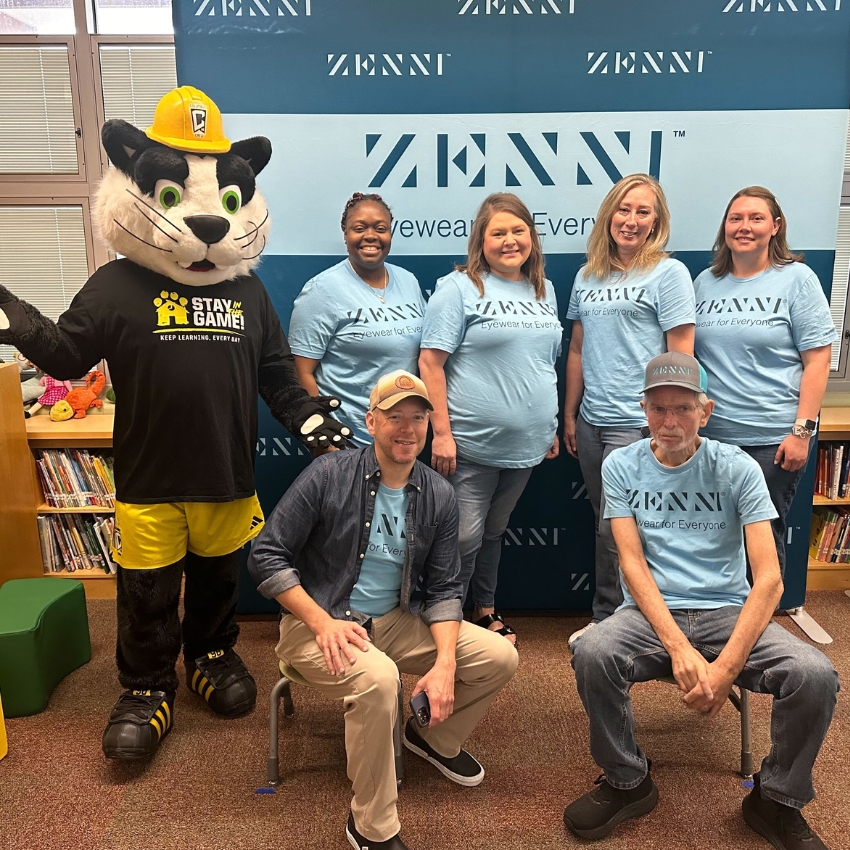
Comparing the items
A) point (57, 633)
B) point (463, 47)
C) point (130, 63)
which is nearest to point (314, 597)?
point (57, 633)

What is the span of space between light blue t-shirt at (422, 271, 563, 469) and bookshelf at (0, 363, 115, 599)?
152 centimetres

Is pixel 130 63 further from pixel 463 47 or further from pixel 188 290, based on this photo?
pixel 188 290

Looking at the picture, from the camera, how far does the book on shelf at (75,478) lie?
310 cm

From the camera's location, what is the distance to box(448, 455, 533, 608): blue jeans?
8.08 feet

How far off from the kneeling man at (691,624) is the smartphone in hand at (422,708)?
37cm

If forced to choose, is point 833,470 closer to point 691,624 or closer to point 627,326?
point 627,326

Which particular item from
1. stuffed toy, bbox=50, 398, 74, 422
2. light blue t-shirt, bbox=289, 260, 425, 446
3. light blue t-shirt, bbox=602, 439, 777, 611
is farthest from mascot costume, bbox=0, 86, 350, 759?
stuffed toy, bbox=50, 398, 74, 422

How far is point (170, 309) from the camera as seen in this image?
78.4 inches

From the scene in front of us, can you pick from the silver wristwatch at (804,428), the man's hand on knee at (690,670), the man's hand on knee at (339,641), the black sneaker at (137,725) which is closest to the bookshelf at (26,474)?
the black sneaker at (137,725)

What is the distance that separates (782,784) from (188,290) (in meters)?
1.89

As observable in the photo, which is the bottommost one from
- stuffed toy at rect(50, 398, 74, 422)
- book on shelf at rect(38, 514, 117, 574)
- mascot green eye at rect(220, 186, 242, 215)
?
book on shelf at rect(38, 514, 117, 574)

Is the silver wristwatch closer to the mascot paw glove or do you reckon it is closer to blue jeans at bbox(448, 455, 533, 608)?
blue jeans at bbox(448, 455, 533, 608)

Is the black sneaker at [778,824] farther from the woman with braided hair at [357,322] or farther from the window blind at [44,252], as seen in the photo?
the window blind at [44,252]

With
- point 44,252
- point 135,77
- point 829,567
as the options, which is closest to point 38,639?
point 44,252
